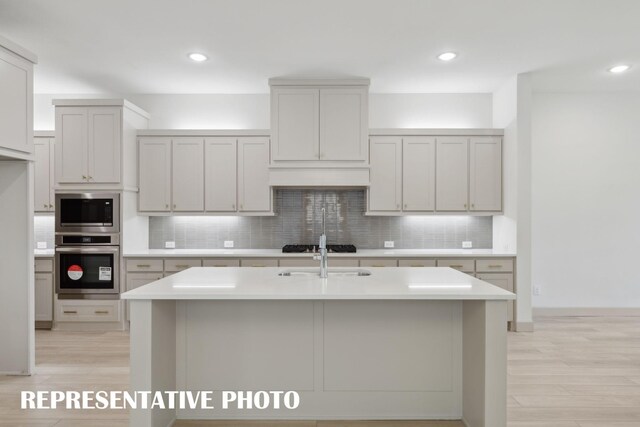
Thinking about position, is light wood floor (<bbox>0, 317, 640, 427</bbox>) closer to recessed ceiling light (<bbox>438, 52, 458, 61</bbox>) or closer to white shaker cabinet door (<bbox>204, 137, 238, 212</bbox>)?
white shaker cabinet door (<bbox>204, 137, 238, 212</bbox>)

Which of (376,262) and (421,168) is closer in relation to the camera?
(376,262)

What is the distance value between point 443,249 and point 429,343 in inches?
120

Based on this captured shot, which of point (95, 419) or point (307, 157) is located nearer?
point (95, 419)

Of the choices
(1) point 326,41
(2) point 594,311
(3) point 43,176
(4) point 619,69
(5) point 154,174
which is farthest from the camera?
(2) point 594,311

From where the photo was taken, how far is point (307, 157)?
4926mm

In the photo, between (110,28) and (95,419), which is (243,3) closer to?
(110,28)

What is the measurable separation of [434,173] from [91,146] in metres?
4.00

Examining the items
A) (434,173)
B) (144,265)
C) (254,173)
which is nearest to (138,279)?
(144,265)

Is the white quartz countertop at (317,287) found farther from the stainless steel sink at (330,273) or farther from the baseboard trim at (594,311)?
the baseboard trim at (594,311)

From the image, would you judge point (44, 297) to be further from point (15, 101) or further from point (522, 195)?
point (522, 195)

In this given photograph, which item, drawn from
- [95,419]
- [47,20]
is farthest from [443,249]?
[47,20]

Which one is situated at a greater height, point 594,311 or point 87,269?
point 87,269

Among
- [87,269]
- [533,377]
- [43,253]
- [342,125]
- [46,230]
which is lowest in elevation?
[533,377]

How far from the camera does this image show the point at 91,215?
487 centimetres
